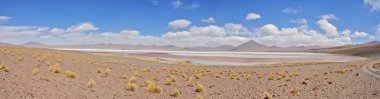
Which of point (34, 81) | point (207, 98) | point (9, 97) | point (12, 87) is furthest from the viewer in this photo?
point (207, 98)

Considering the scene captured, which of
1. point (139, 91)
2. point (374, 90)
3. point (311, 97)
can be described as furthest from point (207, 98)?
point (374, 90)

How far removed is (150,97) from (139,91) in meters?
1.37

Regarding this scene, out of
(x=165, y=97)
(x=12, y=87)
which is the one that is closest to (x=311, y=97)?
(x=165, y=97)

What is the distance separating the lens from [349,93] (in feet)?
51.0

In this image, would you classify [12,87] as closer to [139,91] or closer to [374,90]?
[139,91]

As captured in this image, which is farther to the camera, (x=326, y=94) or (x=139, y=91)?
(x=139, y=91)

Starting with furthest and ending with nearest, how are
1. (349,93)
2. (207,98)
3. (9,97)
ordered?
(207,98)
(349,93)
(9,97)

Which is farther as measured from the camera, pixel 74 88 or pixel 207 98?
pixel 207 98

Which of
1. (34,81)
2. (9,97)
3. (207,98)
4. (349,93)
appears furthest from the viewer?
(207,98)

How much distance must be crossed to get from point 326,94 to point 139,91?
29.8 feet

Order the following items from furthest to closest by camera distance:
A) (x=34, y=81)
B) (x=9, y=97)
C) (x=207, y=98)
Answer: (x=207, y=98) → (x=34, y=81) → (x=9, y=97)

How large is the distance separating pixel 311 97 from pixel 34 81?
40.6ft

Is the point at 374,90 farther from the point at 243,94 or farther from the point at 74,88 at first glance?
the point at 74,88

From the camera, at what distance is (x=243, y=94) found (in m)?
18.1
